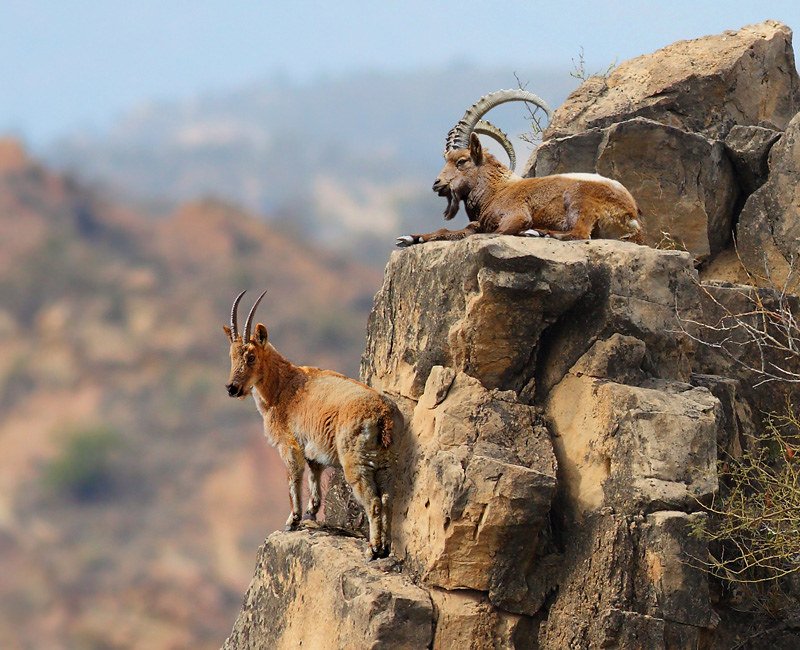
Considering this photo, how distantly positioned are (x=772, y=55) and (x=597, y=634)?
29.3 feet

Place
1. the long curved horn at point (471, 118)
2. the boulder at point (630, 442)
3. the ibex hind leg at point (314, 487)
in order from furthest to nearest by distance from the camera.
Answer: the long curved horn at point (471, 118), the ibex hind leg at point (314, 487), the boulder at point (630, 442)

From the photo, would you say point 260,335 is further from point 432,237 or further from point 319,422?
point 432,237

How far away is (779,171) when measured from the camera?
44.7 feet

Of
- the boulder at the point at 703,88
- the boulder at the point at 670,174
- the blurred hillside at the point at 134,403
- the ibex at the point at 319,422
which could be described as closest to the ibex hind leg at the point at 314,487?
the ibex at the point at 319,422

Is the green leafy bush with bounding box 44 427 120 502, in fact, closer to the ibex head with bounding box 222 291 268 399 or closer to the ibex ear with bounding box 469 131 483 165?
the ibex head with bounding box 222 291 268 399

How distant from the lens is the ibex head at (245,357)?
440 inches

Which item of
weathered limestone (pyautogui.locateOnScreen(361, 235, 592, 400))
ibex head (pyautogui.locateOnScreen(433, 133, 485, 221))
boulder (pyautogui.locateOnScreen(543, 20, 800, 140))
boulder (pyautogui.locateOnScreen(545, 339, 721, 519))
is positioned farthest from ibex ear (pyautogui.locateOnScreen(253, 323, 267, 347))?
boulder (pyautogui.locateOnScreen(543, 20, 800, 140))

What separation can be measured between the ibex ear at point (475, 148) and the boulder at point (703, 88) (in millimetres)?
3082

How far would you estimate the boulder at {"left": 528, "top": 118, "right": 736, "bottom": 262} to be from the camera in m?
14.0

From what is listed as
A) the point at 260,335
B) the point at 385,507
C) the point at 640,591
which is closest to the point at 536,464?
the point at 640,591

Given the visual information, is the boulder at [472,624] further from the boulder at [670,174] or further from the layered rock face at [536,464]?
the boulder at [670,174]

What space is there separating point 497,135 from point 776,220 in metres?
3.65

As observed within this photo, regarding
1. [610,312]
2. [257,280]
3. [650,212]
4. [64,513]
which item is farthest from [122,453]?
[610,312]

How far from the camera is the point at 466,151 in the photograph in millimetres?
12219
